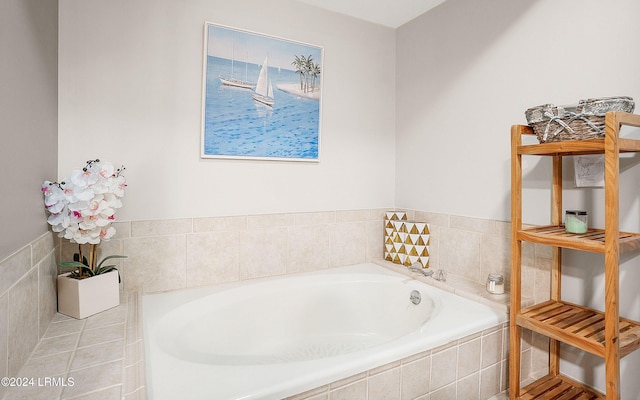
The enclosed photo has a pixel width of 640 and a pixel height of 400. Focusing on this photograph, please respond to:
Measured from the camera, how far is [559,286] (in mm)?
1531

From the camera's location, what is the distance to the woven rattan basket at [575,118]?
1.10 meters

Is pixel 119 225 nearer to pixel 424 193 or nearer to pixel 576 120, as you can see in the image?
pixel 424 193

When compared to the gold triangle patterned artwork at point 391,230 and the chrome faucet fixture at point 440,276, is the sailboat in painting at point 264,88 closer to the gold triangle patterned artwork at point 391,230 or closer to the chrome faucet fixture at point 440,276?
the gold triangle patterned artwork at point 391,230

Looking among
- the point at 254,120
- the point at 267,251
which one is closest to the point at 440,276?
the point at 267,251

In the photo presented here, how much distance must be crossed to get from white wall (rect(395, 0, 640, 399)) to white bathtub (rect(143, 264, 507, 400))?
0.54 metres

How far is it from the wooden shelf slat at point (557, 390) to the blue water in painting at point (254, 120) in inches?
65.1

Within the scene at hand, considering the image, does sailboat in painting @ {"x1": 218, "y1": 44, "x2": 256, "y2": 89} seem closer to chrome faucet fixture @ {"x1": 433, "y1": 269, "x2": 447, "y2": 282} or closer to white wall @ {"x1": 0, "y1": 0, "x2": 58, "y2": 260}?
white wall @ {"x1": 0, "y1": 0, "x2": 58, "y2": 260}

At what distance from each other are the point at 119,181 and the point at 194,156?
47 cm

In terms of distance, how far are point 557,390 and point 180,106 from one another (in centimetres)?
228

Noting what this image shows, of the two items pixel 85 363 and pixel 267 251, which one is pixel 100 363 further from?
pixel 267 251

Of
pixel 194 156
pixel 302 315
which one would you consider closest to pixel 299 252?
pixel 302 315

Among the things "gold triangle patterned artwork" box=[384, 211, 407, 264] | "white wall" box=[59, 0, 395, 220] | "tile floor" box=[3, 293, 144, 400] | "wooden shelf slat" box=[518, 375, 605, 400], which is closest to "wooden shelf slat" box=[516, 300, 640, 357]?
"wooden shelf slat" box=[518, 375, 605, 400]

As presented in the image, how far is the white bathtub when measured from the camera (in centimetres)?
99

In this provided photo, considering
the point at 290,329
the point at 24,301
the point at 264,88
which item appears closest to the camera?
the point at 24,301
